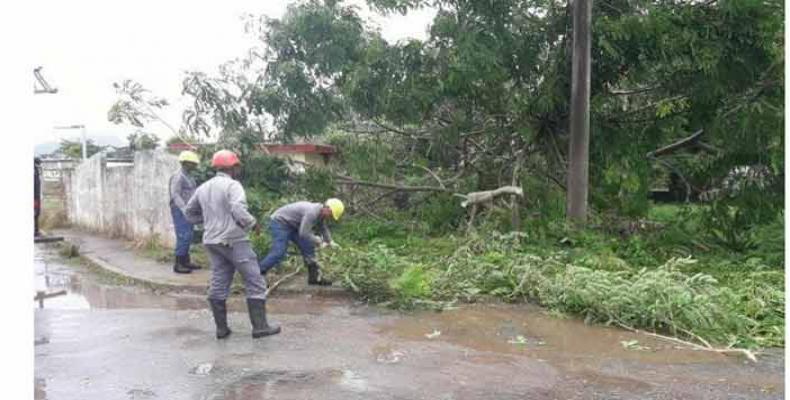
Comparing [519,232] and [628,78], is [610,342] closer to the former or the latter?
[519,232]

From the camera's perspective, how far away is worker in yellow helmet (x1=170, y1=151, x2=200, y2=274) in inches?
338

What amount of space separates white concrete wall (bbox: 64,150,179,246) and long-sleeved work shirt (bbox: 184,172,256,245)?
4.43 m

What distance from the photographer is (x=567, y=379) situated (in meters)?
5.07

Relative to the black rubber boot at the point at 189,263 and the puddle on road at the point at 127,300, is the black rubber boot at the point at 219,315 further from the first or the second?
the black rubber boot at the point at 189,263

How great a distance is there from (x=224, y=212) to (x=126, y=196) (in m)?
6.35

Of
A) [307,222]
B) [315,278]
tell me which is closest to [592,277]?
[307,222]

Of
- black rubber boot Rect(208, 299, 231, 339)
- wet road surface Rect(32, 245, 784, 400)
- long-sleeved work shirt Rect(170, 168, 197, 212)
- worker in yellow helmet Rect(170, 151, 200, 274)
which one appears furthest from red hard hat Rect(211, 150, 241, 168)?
long-sleeved work shirt Rect(170, 168, 197, 212)

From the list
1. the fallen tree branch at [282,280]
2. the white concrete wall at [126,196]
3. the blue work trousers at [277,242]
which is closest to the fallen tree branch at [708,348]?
the blue work trousers at [277,242]

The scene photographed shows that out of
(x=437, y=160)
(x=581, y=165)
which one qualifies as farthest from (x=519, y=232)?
(x=437, y=160)

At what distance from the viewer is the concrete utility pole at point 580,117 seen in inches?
409

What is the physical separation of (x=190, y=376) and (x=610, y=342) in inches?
132

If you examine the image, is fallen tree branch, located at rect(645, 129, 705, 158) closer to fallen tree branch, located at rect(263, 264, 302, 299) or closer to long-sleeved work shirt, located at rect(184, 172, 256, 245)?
fallen tree branch, located at rect(263, 264, 302, 299)

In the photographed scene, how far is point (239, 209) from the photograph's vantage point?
5871 mm

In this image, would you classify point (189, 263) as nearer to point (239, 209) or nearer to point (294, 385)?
point (239, 209)
